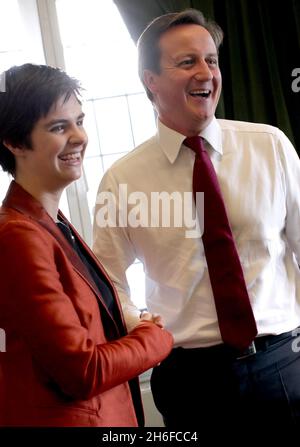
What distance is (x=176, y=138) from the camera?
1521 mm

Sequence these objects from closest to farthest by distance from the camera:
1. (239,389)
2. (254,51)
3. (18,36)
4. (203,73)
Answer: (239,389), (203,73), (254,51), (18,36)

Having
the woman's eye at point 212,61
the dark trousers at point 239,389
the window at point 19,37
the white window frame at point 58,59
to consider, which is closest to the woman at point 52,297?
the dark trousers at point 239,389

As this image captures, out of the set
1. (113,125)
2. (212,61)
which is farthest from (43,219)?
(113,125)

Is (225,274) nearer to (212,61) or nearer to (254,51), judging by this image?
(212,61)

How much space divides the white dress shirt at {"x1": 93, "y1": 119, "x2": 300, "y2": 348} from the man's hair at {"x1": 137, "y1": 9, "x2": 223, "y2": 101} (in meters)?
0.20

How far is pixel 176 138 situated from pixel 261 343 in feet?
2.01

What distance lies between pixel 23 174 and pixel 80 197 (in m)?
1.57

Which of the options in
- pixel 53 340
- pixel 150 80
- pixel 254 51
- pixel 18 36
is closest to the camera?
pixel 53 340

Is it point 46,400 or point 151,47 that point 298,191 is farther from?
point 46,400

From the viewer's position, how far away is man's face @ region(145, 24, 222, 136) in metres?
1.48

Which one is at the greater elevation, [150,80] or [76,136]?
[150,80]

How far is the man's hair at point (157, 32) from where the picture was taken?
1.53m

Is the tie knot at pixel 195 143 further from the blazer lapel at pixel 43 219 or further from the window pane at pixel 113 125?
the window pane at pixel 113 125

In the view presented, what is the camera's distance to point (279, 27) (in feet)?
8.39
